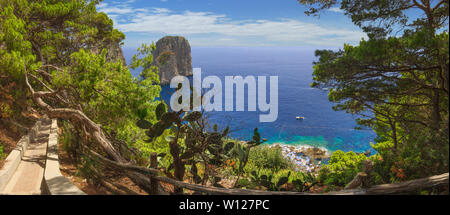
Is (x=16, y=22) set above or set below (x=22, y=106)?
above

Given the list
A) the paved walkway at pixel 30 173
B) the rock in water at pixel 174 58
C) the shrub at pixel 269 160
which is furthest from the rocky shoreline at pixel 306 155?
the rock in water at pixel 174 58

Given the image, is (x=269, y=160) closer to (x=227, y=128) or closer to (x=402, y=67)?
(x=227, y=128)

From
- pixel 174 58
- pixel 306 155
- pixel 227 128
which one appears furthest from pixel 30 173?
pixel 174 58

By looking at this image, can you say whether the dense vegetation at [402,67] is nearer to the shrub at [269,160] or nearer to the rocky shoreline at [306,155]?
the shrub at [269,160]

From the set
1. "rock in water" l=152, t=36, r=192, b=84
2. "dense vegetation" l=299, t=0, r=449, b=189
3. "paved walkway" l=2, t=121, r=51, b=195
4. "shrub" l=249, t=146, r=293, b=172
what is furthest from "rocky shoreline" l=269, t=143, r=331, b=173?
"rock in water" l=152, t=36, r=192, b=84

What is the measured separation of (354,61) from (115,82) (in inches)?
238

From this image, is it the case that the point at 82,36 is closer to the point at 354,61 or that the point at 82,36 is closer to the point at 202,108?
the point at 202,108

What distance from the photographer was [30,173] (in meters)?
5.45

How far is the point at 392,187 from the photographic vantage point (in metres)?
3.08

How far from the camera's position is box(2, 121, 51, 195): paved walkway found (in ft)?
15.6

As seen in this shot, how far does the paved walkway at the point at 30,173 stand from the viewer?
187 inches

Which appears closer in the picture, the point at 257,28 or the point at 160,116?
the point at 160,116

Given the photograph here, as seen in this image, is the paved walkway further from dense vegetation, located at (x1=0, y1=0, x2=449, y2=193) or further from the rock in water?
the rock in water
